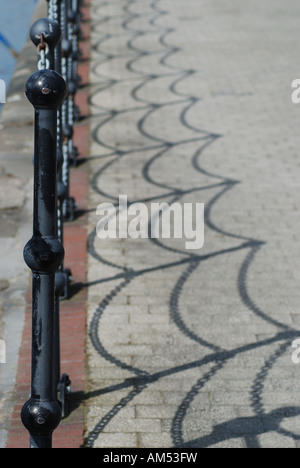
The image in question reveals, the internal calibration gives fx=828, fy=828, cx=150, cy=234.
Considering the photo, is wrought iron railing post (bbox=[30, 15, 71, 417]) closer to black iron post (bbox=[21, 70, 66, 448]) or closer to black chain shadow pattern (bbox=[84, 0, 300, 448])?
black chain shadow pattern (bbox=[84, 0, 300, 448])

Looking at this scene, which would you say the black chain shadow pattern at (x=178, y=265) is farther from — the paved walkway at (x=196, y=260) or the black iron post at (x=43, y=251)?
the black iron post at (x=43, y=251)

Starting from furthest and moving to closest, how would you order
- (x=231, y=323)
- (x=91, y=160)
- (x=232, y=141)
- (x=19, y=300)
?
(x=232, y=141) → (x=91, y=160) → (x=19, y=300) → (x=231, y=323)

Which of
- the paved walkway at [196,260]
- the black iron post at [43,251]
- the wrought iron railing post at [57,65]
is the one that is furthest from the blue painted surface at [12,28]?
the black iron post at [43,251]

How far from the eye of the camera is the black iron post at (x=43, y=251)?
2.50 meters

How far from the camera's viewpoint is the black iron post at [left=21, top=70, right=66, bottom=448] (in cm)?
250

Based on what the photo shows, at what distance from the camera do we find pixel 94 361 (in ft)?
16.0

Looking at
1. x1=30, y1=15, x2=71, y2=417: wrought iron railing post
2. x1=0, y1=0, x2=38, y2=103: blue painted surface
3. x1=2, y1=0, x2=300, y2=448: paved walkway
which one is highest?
x1=30, y1=15, x2=71, y2=417: wrought iron railing post

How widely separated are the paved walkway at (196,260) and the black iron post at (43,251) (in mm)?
1536

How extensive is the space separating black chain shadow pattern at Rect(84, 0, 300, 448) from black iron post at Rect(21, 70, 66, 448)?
1529mm

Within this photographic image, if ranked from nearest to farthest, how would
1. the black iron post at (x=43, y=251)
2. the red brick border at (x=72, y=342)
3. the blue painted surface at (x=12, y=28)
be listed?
the black iron post at (x=43, y=251)
the red brick border at (x=72, y=342)
the blue painted surface at (x=12, y=28)

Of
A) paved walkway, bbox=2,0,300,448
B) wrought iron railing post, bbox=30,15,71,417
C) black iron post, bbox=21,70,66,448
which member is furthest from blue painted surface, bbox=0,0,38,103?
black iron post, bbox=21,70,66,448
